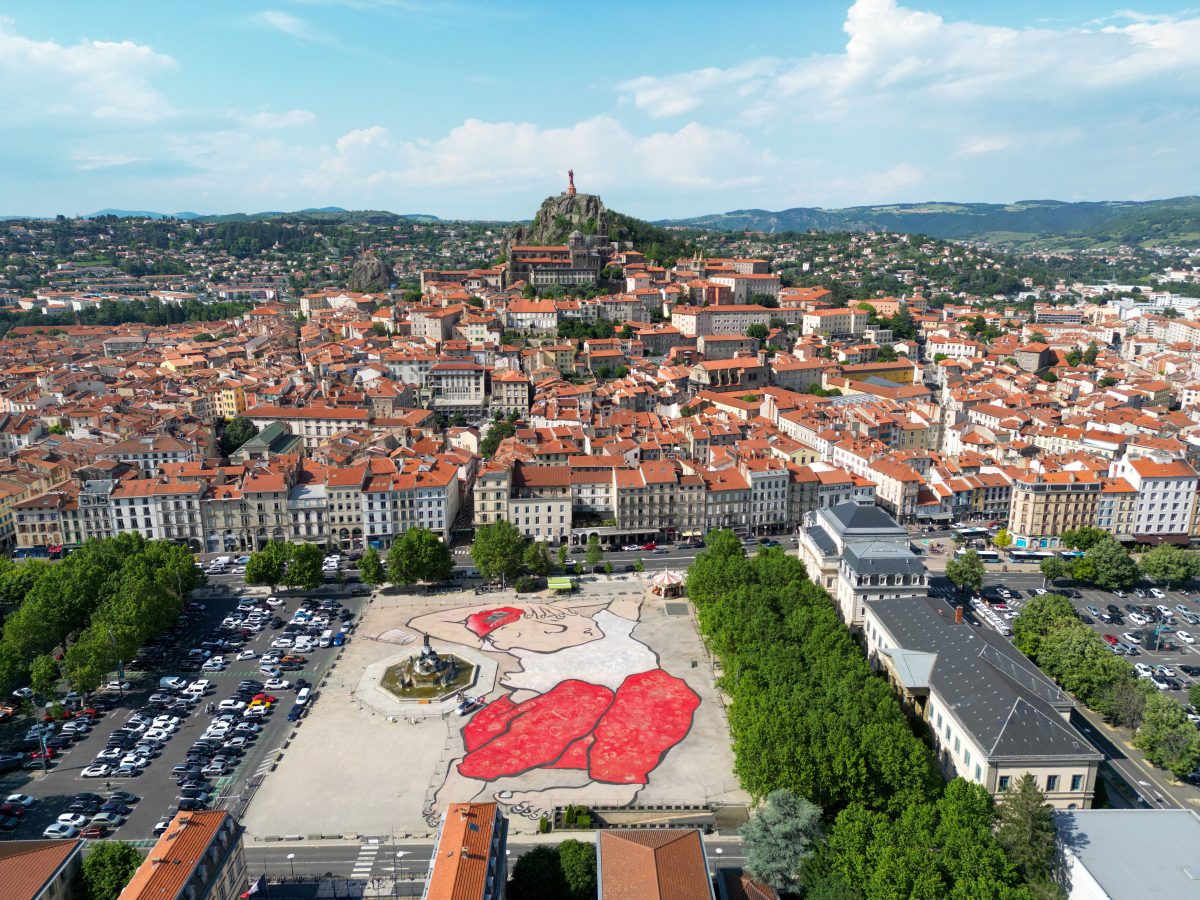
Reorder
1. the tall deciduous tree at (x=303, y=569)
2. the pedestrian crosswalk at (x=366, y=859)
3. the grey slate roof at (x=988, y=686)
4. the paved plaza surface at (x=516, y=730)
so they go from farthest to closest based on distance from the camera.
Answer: the tall deciduous tree at (x=303, y=569)
the paved plaza surface at (x=516, y=730)
the grey slate roof at (x=988, y=686)
the pedestrian crosswalk at (x=366, y=859)

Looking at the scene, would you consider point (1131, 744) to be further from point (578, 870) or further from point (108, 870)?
point (108, 870)

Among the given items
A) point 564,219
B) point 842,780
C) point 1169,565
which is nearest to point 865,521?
point 842,780

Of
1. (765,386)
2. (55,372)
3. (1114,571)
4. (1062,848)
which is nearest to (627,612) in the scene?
(1062,848)

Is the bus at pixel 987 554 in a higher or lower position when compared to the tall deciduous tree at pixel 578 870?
lower

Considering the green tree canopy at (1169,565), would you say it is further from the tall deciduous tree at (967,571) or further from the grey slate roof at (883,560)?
the grey slate roof at (883,560)

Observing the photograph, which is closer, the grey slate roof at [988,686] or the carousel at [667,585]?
the grey slate roof at [988,686]

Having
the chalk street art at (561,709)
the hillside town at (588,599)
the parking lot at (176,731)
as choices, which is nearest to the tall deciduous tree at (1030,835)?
the hillside town at (588,599)

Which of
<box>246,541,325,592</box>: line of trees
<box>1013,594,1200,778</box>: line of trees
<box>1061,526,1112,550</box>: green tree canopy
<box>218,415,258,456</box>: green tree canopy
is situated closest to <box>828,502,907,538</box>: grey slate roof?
<box>1013,594,1200,778</box>: line of trees
